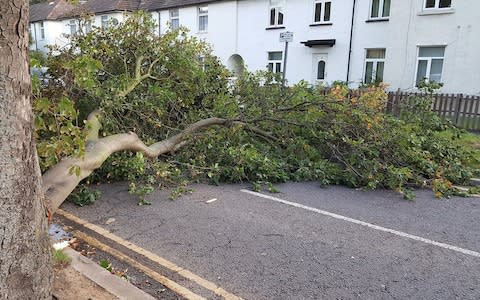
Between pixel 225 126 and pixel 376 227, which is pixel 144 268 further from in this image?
pixel 225 126

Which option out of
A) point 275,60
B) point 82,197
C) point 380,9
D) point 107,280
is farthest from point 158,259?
point 275,60

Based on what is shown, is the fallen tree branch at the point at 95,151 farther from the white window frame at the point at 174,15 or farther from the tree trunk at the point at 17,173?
the white window frame at the point at 174,15

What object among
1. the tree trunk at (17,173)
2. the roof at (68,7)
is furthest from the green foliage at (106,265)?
the roof at (68,7)

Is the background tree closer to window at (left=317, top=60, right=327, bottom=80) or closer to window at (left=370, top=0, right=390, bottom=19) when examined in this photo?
window at (left=370, top=0, right=390, bottom=19)

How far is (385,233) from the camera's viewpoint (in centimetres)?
488

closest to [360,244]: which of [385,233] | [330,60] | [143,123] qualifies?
[385,233]

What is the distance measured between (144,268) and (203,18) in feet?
74.9

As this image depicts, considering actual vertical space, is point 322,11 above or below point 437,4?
above

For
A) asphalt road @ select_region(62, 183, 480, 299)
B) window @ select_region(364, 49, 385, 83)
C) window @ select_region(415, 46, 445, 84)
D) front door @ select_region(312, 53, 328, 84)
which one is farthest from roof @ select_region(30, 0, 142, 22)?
asphalt road @ select_region(62, 183, 480, 299)

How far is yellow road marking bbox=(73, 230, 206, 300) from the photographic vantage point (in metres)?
3.40

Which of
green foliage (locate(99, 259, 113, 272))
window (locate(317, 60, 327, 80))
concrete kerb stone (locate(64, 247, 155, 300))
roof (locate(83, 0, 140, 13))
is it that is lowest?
green foliage (locate(99, 259, 113, 272))

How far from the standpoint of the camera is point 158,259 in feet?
13.3

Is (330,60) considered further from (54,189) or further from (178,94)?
(54,189)

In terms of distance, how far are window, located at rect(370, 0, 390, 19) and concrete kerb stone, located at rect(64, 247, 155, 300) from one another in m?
17.2
